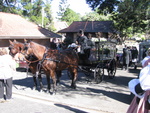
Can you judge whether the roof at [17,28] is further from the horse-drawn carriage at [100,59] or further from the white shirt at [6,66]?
the white shirt at [6,66]

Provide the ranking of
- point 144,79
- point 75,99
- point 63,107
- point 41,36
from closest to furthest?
1. point 144,79
2. point 63,107
3. point 75,99
4. point 41,36

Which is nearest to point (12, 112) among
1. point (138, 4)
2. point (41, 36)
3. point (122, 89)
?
point (122, 89)

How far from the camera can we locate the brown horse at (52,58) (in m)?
6.65

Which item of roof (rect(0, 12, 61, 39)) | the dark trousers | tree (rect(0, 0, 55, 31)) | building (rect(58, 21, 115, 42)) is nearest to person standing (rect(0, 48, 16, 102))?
the dark trousers

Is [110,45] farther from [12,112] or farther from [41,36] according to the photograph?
[41,36]

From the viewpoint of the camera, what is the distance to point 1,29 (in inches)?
683

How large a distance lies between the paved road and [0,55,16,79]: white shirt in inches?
38.2

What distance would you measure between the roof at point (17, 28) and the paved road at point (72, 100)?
34.6ft

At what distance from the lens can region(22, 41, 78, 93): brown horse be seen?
6652mm

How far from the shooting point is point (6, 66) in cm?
595

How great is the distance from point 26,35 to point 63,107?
13745 millimetres

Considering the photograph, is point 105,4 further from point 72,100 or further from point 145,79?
point 145,79

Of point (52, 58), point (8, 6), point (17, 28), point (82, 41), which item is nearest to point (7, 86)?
point (52, 58)

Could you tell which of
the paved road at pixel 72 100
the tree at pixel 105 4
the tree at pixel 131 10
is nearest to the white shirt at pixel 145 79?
the paved road at pixel 72 100
